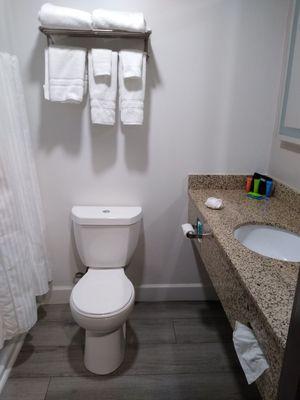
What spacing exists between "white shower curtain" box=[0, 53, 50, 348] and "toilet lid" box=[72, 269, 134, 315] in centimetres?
28

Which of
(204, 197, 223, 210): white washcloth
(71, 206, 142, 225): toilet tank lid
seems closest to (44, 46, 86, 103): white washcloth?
(71, 206, 142, 225): toilet tank lid

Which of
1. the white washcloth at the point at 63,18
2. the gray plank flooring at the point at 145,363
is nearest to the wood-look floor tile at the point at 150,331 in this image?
the gray plank flooring at the point at 145,363

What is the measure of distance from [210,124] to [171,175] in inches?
16.2

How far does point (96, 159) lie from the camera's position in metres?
1.78

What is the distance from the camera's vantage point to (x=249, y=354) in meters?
0.76

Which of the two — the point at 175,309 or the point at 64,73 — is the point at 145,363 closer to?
the point at 175,309

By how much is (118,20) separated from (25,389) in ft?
6.44

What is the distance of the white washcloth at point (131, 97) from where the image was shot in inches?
60.5

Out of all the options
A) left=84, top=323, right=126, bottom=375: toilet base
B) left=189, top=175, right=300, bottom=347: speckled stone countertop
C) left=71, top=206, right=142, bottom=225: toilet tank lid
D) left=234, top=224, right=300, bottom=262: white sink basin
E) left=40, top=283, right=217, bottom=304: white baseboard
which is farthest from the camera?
left=40, top=283, right=217, bottom=304: white baseboard

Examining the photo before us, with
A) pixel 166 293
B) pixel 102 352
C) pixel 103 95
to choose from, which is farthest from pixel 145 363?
pixel 103 95

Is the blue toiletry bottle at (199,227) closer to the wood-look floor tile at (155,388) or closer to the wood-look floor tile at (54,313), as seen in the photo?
the wood-look floor tile at (155,388)

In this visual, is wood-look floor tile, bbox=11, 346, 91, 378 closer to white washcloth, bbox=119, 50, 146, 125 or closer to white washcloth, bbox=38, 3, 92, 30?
white washcloth, bbox=119, 50, 146, 125

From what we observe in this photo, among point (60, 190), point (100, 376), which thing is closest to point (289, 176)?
point (60, 190)

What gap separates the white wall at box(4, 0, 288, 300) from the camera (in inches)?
62.0
